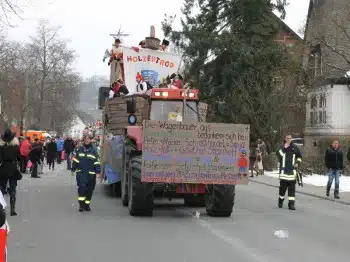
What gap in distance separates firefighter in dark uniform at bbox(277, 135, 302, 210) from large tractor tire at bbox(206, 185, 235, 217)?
2.84 m

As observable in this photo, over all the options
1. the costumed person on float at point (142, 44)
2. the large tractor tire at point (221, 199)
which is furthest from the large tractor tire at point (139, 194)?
the costumed person on float at point (142, 44)

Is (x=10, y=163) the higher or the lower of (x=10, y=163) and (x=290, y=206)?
the higher

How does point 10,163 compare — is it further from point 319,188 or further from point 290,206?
point 319,188

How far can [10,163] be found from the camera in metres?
12.6

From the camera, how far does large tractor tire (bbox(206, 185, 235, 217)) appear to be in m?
12.2

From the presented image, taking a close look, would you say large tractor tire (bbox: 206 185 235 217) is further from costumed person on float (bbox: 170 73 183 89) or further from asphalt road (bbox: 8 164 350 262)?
costumed person on float (bbox: 170 73 183 89)

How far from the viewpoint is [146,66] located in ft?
56.6

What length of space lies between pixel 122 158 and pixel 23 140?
1008cm

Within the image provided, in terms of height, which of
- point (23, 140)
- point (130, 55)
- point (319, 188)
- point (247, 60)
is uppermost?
point (247, 60)

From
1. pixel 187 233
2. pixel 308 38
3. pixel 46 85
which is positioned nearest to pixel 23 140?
pixel 187 233

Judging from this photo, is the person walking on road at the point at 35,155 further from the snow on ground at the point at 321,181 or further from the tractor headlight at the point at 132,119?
the snow on ground at the point at 321,181

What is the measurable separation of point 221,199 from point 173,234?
2.32m

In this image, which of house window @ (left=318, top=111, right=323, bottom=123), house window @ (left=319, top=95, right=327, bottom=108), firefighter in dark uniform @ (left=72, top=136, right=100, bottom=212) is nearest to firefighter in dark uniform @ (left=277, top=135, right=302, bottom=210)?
firefighter in dark uniform @ (left=72, top=136, right=100, bottom=212)

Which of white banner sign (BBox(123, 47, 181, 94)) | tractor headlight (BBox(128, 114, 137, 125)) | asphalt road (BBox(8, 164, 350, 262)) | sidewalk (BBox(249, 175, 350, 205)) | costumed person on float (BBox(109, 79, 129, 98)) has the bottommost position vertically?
sidewalk (BBox(249, 175, 350, 205))
